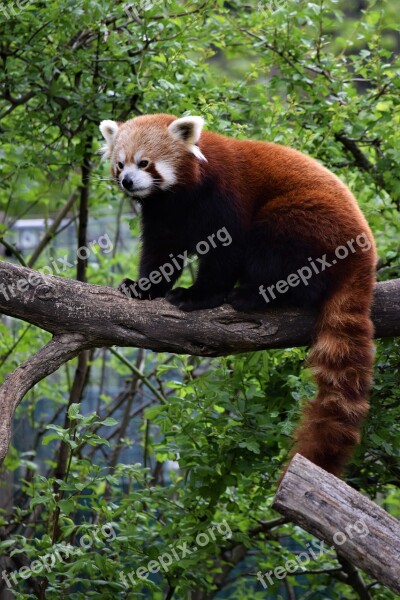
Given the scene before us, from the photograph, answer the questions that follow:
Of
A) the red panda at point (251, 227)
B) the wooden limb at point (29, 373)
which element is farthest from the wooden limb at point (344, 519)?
the wooden limb at point (29, 373)

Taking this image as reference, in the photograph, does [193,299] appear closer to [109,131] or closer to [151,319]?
[151,319]

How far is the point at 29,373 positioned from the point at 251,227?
1275 millimetres

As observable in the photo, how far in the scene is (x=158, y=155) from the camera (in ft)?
12.5

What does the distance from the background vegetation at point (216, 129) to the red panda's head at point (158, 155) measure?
0.33 meters

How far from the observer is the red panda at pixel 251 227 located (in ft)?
11.3

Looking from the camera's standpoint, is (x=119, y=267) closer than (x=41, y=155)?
No

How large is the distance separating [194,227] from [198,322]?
563 mm

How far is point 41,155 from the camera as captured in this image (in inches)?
182

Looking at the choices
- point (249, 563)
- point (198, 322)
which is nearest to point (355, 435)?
point (198, 322)

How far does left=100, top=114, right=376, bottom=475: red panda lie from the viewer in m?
3.43

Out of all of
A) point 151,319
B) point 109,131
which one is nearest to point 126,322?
point 151,319

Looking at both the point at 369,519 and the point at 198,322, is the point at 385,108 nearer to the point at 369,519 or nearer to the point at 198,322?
the point at 198,322

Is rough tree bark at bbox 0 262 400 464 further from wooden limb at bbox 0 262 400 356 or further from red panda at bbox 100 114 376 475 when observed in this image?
red panda at bbox 100 114 376 475

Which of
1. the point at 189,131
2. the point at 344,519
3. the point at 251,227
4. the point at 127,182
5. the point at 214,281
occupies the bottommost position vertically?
the point at 344,519
